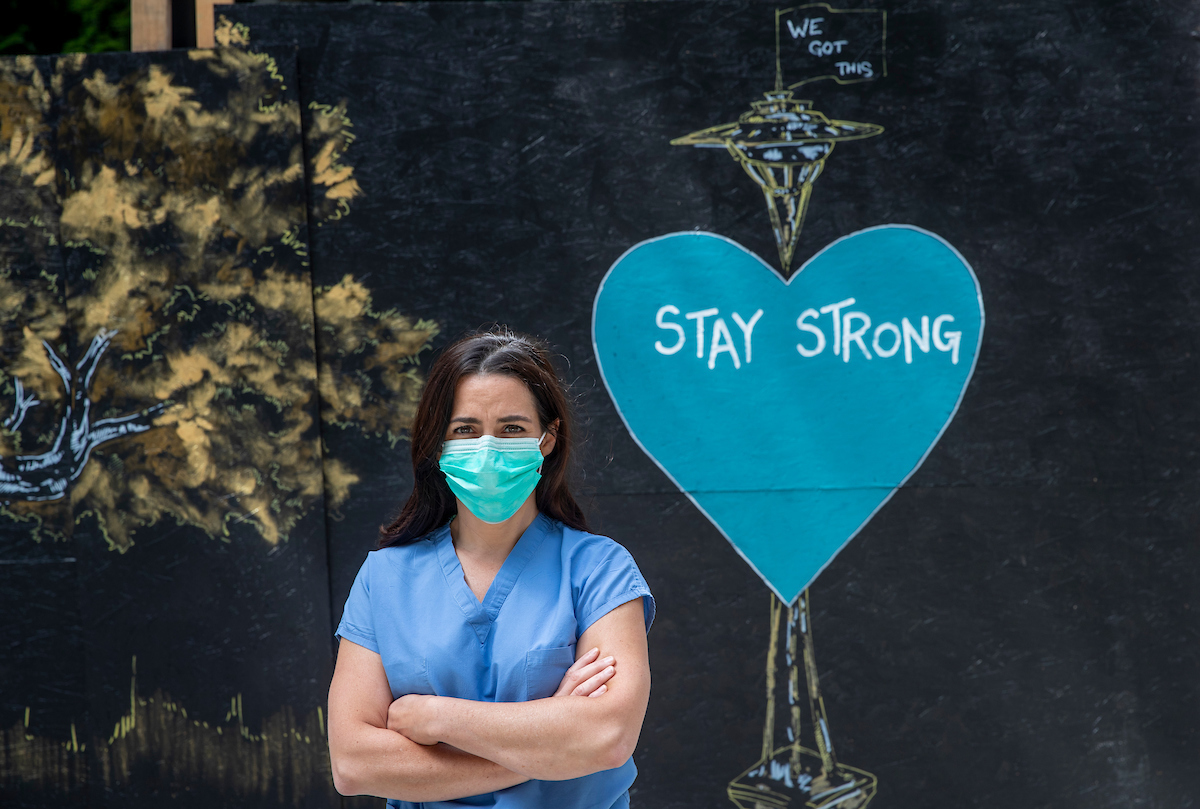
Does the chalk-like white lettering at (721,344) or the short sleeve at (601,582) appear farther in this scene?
the chalk-like white lettering at (721,344)

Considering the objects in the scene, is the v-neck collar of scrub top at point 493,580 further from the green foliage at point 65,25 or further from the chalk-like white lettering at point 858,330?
the green foliage at point 65,25

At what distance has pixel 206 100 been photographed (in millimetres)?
3053

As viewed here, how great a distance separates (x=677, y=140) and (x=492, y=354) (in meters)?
1.64

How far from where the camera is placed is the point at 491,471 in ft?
5.81

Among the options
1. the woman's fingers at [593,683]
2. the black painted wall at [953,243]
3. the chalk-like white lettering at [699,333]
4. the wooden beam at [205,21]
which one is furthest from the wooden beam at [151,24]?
the woman's fingers at [593,683]

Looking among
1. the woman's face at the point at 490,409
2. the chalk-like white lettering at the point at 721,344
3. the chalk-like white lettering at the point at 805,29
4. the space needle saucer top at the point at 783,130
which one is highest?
the chalk-like white lettering at the point at 805,29

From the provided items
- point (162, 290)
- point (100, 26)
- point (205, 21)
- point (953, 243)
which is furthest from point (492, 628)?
point (100, 26)

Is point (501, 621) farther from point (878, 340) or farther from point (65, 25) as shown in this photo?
point (65, 25)

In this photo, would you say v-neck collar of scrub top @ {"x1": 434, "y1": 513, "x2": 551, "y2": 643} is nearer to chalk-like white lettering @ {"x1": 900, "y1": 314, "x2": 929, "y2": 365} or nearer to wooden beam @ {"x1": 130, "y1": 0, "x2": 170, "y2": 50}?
chalk-like white lettering @ {"x1": 900, "y1": 314, "x2": 929, "y2": 365}

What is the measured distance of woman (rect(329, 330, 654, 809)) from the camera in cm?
163

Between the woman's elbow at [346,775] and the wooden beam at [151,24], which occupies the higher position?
the wooden beam at [151,24]

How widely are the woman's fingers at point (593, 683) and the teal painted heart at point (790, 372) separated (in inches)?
59.9

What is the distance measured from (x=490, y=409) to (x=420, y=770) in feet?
2.31

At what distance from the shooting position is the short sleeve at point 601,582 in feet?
5.74
